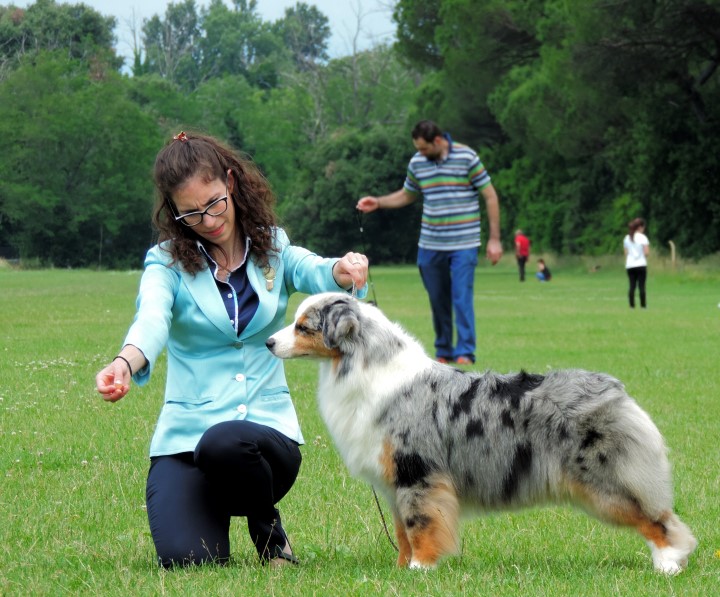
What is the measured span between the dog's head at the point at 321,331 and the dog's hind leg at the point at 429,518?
745 millimetres

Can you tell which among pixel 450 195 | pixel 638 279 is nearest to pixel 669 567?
pixel 450 195

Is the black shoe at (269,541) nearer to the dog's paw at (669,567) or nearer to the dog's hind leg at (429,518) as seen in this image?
the dog's hind leg at (429,518)

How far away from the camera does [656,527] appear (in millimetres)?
5473

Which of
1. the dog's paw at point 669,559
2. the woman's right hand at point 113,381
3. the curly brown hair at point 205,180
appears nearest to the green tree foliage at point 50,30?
the curly brown hair at point 205,180

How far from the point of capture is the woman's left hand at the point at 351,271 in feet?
19.1

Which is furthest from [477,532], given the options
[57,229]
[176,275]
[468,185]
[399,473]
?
[57,229]

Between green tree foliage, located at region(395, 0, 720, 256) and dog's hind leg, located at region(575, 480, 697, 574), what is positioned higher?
green tree foliage, located at region(395, 0, 720, 256)

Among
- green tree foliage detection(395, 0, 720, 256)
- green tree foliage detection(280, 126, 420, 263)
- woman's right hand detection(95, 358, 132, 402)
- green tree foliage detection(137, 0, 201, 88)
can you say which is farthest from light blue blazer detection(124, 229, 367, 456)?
green tree foliage detection(137, 0, 201, 88)

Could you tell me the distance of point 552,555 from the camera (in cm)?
600

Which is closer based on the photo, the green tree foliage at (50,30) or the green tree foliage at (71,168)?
the green tree foliage at (71,168)

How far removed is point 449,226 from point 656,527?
29.1 ft

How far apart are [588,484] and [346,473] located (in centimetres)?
286

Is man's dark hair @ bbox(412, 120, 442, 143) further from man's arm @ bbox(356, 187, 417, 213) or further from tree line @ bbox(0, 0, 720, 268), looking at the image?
tree line @ bbox(0, 0, 720, 268)

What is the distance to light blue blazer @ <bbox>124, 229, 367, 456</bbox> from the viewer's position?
18.8 feet
